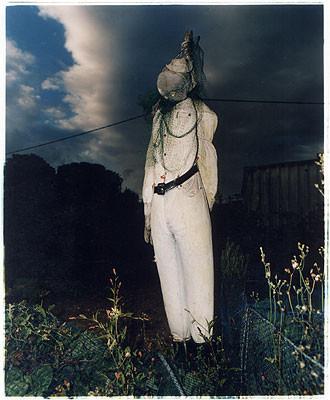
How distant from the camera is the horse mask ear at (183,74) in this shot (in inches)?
111

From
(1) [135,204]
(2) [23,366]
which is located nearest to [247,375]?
(2) [23,366]

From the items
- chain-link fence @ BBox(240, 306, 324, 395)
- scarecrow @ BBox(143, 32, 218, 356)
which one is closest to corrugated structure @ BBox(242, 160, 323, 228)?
chain-link fence @ BBox(240, 306, 324, 395)

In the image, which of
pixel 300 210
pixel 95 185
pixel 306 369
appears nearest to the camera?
pixel 306 369

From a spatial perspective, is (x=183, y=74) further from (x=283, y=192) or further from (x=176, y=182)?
(x=283, y=192)

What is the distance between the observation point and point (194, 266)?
2.84m

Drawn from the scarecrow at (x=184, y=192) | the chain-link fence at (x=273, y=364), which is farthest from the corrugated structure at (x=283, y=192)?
the scarecrow at (x=184, y=192)

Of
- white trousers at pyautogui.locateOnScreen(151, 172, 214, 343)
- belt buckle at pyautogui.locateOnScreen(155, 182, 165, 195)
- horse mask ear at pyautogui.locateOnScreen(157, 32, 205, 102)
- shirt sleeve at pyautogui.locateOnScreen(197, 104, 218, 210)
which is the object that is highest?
horse mask ear at pyautogui.locateOnScreen(157, 32, 205, 102)

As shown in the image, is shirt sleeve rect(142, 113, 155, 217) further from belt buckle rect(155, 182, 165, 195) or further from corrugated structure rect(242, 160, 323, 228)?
corrugated structure rect(242, 160, 323, 228)

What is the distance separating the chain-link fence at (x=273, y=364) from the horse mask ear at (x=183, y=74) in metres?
1.68

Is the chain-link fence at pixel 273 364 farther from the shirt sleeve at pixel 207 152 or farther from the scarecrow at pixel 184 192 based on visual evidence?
the shirt sleeve at pixel 207 152

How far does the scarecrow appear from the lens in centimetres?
283

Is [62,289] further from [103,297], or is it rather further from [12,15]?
[12,15]

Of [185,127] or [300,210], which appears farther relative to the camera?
[300,210]

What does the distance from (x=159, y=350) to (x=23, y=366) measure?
1.08m
